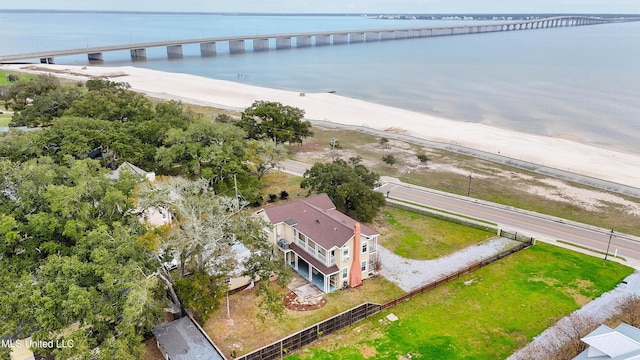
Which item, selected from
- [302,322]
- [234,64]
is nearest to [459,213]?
[302,322]

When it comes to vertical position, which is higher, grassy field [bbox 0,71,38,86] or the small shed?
grassy field [bbox 0,71,38,86]

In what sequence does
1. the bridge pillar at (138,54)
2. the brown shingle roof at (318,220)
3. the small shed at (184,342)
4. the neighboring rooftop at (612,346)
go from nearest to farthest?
1. the neighboring rooftop at (612,346)
2. the small shed at (184,342)
3. the brown shingle roof at (318,220)
4. the bridge pillar at (138,54)

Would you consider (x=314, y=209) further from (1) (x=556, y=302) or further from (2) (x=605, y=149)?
(2) (x=605, y=149)

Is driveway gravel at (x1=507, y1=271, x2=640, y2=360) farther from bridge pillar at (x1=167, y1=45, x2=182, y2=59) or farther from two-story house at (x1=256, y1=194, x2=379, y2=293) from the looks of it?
bridge pillar at (x1=167, y1=45, x2=182, y2=59)

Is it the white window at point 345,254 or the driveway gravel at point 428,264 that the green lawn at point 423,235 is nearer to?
the driveway gravel at point 428,264

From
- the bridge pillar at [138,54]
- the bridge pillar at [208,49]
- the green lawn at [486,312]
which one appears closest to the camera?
the green lawn at [486,312]

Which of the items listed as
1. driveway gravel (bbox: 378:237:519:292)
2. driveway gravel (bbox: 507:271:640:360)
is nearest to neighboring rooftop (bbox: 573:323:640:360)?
driveway gravel (bbox: 507:271:640:360)

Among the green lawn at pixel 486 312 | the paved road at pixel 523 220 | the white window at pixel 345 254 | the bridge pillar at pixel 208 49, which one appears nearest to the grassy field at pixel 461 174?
the paved road at pixel 523 220
